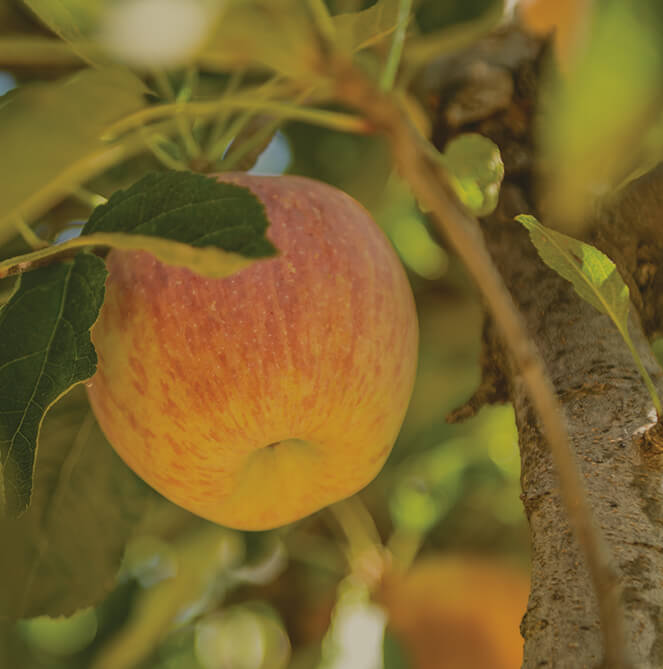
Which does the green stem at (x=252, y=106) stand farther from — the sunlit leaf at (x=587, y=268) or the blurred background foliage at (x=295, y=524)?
the sunlit leaf at (x=587, y=268)

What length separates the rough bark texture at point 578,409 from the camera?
49 cm

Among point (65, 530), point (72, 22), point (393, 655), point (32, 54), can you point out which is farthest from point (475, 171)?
point (393, 655)

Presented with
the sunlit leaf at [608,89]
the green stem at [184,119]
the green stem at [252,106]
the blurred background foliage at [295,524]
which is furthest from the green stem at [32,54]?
the sunlit leaf at [608,89]

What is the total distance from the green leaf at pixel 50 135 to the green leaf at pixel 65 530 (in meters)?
0.31

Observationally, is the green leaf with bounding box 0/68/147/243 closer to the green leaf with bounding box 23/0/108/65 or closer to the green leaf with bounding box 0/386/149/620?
the green leaf with bounding box 23/0/108/65

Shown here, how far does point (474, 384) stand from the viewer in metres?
1.41

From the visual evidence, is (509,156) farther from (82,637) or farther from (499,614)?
(82,637)

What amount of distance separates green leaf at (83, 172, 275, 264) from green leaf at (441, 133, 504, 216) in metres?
0.19

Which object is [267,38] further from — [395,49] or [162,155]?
[162,155]

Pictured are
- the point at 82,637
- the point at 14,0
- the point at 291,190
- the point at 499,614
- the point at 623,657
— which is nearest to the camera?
the point at 623,657

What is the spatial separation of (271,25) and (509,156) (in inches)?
16.9

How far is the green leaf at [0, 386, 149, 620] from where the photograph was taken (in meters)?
0.82

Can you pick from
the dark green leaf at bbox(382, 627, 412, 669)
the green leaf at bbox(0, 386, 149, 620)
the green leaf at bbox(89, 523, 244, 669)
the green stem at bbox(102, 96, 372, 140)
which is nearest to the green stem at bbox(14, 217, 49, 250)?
the green stem at bbox(102, 96, 372, 140)

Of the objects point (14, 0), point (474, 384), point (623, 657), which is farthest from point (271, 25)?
point (474, 384)
